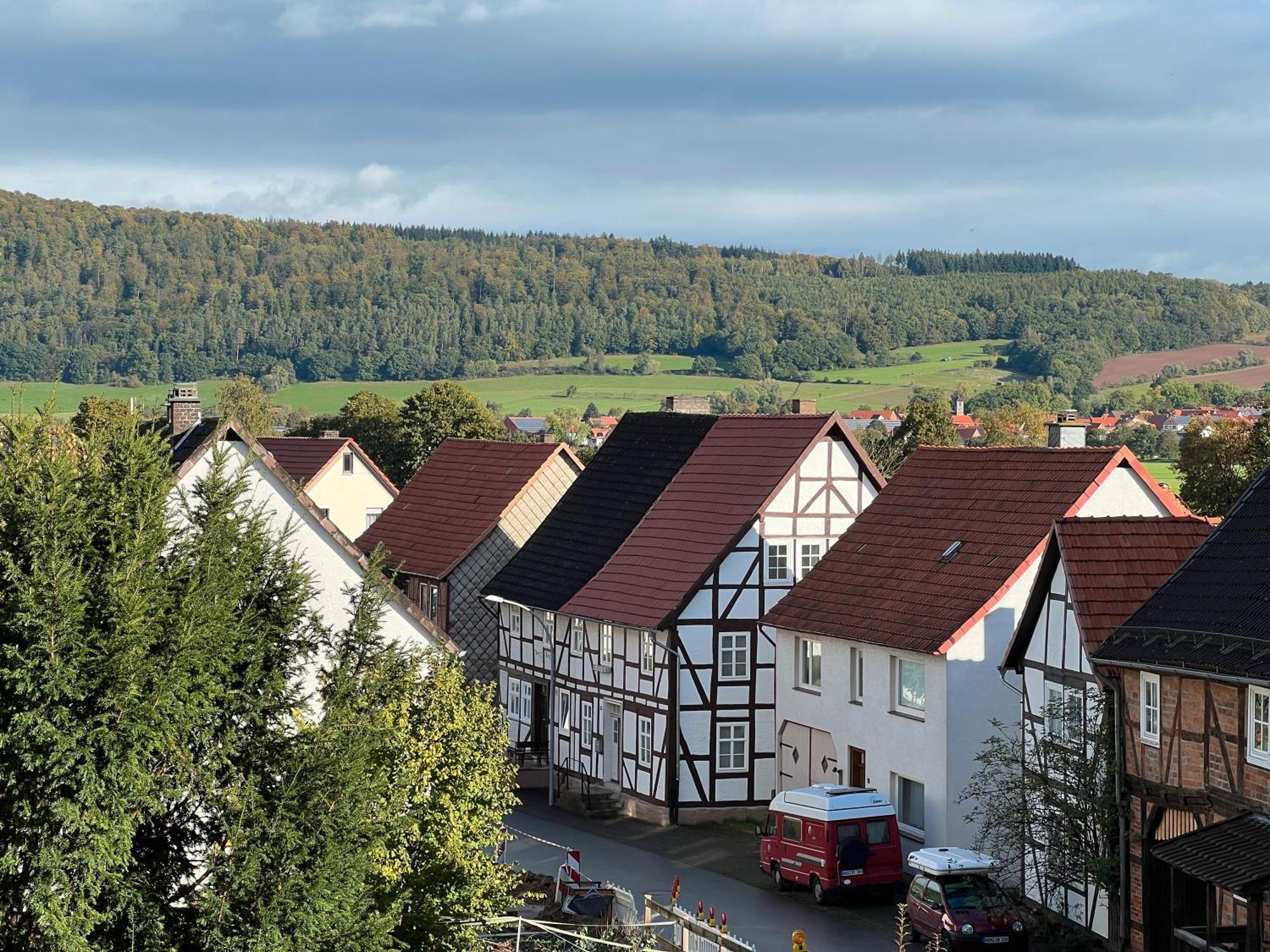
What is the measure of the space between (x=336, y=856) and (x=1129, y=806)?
14302 millimetres

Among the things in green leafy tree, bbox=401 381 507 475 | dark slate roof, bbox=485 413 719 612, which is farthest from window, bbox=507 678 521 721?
green leafy tree, bbox=401 381 507 475

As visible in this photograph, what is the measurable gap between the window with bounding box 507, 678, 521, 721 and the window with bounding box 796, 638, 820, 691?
1171cm

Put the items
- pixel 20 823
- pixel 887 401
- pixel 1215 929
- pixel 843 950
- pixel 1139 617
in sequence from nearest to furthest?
pixel 20 823 → pixel 1215 929 → pixel 1139 617 → pixel 843 950 → pixel 887 401

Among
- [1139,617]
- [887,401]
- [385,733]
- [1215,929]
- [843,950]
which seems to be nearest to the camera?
[385,733]

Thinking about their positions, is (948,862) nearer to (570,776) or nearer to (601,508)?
(570,776)

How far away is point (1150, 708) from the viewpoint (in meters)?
27.6

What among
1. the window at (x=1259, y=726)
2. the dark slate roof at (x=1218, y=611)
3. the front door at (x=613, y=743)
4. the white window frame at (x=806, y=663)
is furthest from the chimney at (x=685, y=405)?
the window at (x=1259, y=726)

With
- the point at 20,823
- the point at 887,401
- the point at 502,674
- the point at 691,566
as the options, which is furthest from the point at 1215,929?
the point at 887,401

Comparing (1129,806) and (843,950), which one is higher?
(1129,806)

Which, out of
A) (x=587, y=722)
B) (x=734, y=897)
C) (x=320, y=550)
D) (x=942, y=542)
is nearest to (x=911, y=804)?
(x=734, y=897)

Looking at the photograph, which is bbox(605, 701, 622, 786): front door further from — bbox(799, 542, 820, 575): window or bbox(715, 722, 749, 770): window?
bbox(799, 542, 820, 575): window

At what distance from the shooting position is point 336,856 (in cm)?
1886

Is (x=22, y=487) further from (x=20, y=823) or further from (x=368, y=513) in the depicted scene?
(x=368, y=513)

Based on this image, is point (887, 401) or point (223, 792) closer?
point (223, 792)
